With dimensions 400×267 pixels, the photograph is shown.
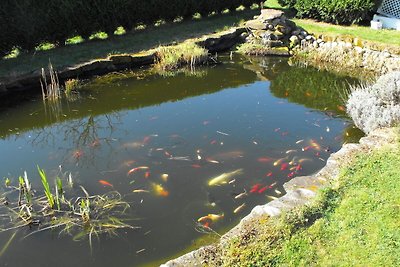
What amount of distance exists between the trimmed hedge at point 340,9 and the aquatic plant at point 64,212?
10298 millimetres

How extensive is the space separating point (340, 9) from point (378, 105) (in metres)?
7.35

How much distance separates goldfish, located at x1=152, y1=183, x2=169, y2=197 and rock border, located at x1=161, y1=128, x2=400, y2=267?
1.38m

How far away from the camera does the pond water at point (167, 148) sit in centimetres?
462

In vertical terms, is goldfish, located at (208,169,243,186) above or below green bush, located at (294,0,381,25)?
below

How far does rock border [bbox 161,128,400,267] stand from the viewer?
380cm

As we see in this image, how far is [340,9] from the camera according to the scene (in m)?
12.9

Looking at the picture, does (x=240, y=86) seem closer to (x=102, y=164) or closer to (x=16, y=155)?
(x=102, y=164)

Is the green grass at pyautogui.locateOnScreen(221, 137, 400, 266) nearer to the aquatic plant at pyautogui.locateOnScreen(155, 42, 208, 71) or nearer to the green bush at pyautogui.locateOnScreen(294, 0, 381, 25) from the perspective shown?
the aquatic plant at pyautogui.locateOnScreen(155, 42, 208, 71)

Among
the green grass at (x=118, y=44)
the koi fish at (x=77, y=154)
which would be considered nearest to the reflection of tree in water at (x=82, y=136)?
the koi fish at (x=77, y=154)

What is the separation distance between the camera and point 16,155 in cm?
646

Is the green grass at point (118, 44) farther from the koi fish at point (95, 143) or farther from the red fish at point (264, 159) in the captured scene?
the red fish at point (264, 159)

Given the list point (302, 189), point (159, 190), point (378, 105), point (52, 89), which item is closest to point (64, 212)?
point (159, 190)

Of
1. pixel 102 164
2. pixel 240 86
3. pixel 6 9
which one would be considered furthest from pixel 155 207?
pixel 6 9

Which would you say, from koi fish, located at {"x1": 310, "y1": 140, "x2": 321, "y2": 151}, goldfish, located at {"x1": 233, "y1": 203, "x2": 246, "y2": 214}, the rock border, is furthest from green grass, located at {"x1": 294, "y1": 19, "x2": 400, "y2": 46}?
goldfish, located at {"x1": 233, "y1": 203, "x2": 246, "y2": 214}
